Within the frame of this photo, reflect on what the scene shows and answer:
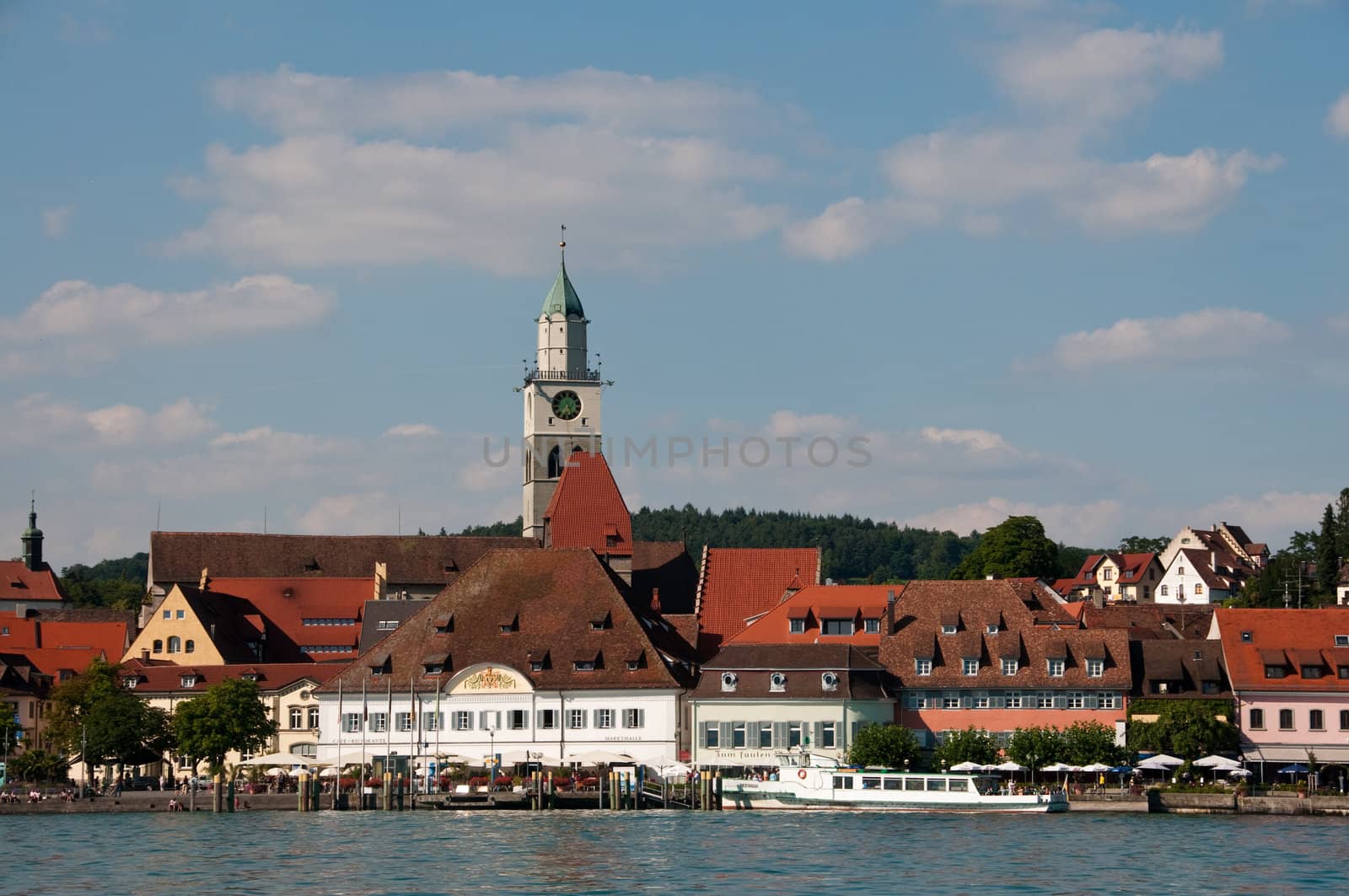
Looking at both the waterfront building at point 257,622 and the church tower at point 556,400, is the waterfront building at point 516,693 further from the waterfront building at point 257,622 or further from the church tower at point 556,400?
the church tower at point 556,400

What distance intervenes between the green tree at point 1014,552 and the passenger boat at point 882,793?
6262cm

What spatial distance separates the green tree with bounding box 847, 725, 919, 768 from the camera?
95.2m

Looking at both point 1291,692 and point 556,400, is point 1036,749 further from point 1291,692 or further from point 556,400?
point 556,400

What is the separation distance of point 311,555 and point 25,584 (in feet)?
123

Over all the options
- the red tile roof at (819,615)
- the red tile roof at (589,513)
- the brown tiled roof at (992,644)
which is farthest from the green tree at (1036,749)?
the red tile roof at (589,513)

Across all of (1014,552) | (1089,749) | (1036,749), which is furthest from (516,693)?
(1014,552)

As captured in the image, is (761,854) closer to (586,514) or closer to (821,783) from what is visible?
(821,783)

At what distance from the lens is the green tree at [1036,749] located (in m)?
94.9

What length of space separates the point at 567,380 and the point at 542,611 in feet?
207

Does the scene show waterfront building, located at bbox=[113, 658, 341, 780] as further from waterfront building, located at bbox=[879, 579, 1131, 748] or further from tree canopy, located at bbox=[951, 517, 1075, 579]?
tree canopy, located at bbox=[951, 517, 1075, 579]

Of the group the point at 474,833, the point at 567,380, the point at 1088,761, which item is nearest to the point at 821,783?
the point at 1088,761

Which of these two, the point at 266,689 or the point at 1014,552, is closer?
the point at 266,689

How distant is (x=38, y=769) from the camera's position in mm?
109688

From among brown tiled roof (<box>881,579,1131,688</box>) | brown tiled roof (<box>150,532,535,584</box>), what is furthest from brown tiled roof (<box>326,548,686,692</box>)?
brown tiled roof (<box>150,532,535,584</box>)
